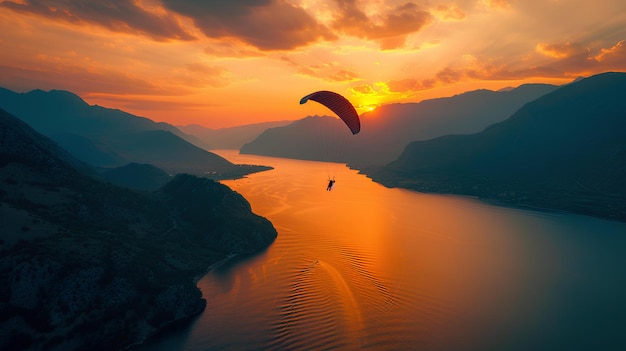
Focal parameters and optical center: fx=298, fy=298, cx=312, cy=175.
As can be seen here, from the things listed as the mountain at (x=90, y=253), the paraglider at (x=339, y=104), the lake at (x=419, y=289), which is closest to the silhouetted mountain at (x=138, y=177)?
the mountain at (x=90, y=253)

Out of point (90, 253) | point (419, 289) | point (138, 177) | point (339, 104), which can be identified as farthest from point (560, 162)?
point (138, 177)

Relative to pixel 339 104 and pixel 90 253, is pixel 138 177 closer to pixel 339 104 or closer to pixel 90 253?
pixel 90 253

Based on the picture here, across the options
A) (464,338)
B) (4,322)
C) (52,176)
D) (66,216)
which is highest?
(52,176)

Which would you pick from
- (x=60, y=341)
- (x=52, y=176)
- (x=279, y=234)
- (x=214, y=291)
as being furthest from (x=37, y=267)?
(x=279, y=234)

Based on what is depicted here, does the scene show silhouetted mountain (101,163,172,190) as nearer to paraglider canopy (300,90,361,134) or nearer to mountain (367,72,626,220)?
paraglider canopy (300,90,361,134)

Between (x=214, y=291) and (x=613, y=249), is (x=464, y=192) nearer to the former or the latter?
(x=613, y=249)

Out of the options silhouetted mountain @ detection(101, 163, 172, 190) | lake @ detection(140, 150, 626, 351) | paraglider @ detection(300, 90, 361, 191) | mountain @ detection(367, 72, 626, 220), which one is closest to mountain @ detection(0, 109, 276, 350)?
lake @ detection(140, 150, 626, 351)

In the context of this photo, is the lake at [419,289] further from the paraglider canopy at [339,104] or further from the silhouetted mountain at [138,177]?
the silhouetted mountain at [138,177]
